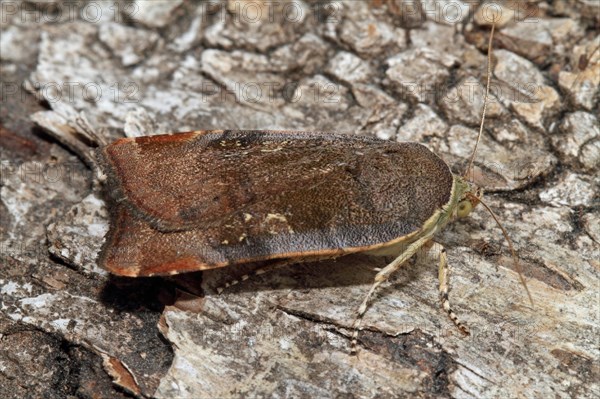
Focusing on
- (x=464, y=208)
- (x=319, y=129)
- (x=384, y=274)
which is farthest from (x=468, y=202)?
(x=319, y=129)

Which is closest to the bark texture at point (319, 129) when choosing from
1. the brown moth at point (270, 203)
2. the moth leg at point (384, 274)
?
the moth leg at point (384, 274)

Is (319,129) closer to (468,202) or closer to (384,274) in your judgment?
(468,202)

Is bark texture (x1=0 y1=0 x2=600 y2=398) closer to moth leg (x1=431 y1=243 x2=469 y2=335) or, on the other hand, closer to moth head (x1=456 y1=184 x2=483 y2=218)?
moth leg (x1=431 y1=243 x2=469 y2=335)

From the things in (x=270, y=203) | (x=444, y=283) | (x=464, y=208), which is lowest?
(x=444, y=283)

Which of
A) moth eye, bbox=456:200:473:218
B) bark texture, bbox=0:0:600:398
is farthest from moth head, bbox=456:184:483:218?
bark texture, bbox=0:0:600:398

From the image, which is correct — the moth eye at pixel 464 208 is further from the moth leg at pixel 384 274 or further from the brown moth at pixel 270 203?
A: the moth leg at pixel 384 274

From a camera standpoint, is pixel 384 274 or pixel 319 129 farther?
pixel 319 129

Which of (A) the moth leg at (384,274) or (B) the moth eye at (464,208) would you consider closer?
(A) the moth leg at (384,274)

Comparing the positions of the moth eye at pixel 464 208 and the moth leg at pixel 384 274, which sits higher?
the moth eye at pixel 464 208

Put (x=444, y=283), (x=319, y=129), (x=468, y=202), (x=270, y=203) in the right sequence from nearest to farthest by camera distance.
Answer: (x=270, y=203) → (x=444, y=283) → (x=468, y=202) → (x=319, y=129)
